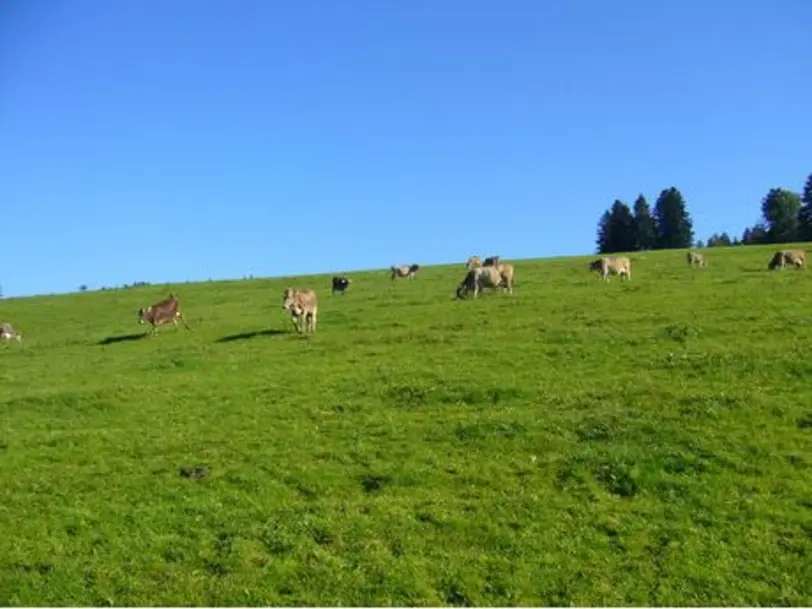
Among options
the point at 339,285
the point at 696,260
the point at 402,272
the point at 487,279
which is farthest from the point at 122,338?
the point at 696,260

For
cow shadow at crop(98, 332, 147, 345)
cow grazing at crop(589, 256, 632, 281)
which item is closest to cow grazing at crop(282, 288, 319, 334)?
cow shadow at crop(98, 332, 147, 345)

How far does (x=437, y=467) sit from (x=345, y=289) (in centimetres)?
3736

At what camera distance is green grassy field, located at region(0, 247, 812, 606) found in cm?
1251

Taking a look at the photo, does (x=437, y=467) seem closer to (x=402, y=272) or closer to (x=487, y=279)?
(x=487, y=279)

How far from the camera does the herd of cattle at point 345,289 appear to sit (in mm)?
35031

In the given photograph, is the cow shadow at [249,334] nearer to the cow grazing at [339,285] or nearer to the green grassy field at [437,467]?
the green grassy field at [437,467]

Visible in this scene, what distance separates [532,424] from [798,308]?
15091mm

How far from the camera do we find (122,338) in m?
39.4

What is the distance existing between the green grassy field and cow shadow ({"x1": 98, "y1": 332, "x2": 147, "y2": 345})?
262 inches

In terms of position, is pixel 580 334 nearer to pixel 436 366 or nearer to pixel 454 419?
pixel 436 366

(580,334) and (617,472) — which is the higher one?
(580,334)

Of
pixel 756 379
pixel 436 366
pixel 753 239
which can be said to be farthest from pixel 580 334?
pixel 753 239

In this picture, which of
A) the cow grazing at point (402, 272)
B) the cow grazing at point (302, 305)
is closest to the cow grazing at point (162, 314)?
the cow grazing at point (302, 305)

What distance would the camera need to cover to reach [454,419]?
63.9ft
